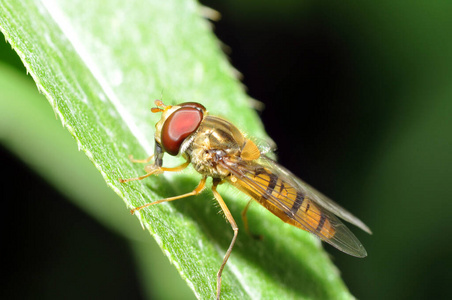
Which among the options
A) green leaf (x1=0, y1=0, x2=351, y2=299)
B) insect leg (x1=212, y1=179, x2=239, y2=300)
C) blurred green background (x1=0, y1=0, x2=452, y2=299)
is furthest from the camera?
blurred green background (x1=0, y1=0, x2=452, y2=299)

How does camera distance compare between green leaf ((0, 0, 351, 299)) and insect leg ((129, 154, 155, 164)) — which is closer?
green leaf ((0, 0, 351, 299))

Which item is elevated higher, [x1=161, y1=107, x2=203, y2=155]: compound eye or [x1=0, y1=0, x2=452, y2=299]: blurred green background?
[x1=161, y1=107, x2=203, y2=155]: compound eye

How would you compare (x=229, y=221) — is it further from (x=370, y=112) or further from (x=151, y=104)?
(x=370, y=112)

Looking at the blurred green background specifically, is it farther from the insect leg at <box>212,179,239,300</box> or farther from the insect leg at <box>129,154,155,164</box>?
the insect leg at <box>129,154,155,164</box>

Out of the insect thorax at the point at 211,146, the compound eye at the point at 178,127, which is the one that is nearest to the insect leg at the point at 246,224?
the insect thorax at the point at 211,146

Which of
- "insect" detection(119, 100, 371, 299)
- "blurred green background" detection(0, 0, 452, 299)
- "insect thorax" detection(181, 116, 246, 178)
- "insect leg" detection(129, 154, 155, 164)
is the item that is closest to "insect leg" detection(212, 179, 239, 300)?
"insect" detection(119, 100, 371, 299)

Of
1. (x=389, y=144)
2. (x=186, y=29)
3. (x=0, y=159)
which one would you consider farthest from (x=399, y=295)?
(x=0, y=159)

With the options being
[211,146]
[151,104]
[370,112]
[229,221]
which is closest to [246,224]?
[229,221]
